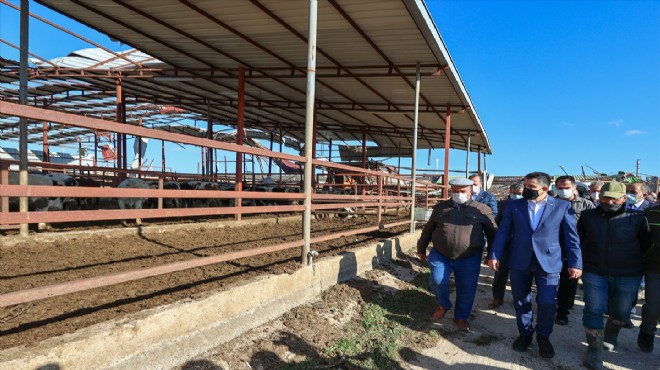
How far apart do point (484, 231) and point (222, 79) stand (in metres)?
9.06

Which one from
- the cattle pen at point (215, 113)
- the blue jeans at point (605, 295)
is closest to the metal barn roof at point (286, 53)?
the cattle pen at point (215, 113)

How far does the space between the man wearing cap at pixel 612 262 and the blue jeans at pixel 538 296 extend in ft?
1.04

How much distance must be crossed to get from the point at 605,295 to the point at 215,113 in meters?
16.3

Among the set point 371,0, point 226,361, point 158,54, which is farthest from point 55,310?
point 158,54

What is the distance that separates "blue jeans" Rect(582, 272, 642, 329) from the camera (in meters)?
3.68

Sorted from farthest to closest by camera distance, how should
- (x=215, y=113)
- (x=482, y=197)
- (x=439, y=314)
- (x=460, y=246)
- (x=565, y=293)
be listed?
(x=215, y=113) → (x=482, y=197) → (x=565, y=293) → (x=439, y=314) → (x=460, y=246)

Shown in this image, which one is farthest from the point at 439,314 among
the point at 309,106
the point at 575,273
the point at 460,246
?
the point at 309,106

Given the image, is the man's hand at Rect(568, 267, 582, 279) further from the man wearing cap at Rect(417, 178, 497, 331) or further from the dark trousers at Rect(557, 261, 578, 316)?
the dark trousers at Rect(557, 261, 578, 316)

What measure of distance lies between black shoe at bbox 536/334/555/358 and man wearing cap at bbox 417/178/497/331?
0.74 m

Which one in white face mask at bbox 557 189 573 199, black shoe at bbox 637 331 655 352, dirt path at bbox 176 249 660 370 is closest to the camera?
dirt path at bbox 176 249 660 370

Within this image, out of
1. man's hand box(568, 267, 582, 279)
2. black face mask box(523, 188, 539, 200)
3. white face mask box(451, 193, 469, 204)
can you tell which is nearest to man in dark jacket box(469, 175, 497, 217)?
white face mask box(451, 193, 469, 204)

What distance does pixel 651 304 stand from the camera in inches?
151

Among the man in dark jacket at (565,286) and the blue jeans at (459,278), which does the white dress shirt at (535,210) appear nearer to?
the blue jeans at (459,278)

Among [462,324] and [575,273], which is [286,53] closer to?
[462,324]
